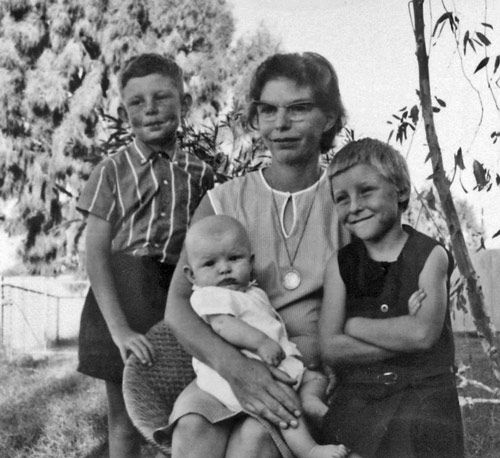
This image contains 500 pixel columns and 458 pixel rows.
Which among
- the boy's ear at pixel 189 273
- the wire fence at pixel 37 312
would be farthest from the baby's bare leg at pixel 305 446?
the wire fence at pixel 37 312

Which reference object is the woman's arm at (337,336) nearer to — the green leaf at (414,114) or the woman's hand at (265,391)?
the woman's hand at (265,391)

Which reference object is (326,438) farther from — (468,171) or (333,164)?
(468,171)

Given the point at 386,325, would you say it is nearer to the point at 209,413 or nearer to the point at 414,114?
the point at 209,413

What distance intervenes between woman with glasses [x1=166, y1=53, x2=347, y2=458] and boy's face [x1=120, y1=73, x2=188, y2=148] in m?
0.21

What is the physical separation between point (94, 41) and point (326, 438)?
1.12m

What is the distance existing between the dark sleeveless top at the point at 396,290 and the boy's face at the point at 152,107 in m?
0.58

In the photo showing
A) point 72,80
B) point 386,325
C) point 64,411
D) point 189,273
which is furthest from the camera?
point 64,411

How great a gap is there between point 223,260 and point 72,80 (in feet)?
2.33

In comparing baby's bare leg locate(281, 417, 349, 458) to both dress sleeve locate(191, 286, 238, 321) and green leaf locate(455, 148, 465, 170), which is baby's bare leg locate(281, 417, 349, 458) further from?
green leaf locate(455, 148, 465, 170)

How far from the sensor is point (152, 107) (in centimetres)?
170

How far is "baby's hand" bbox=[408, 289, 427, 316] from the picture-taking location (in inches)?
54.1

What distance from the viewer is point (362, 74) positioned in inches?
68.0

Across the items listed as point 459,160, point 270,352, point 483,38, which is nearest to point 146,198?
point 270,352

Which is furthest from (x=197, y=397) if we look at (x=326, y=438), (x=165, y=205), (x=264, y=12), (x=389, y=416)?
(x=264, y=12)
